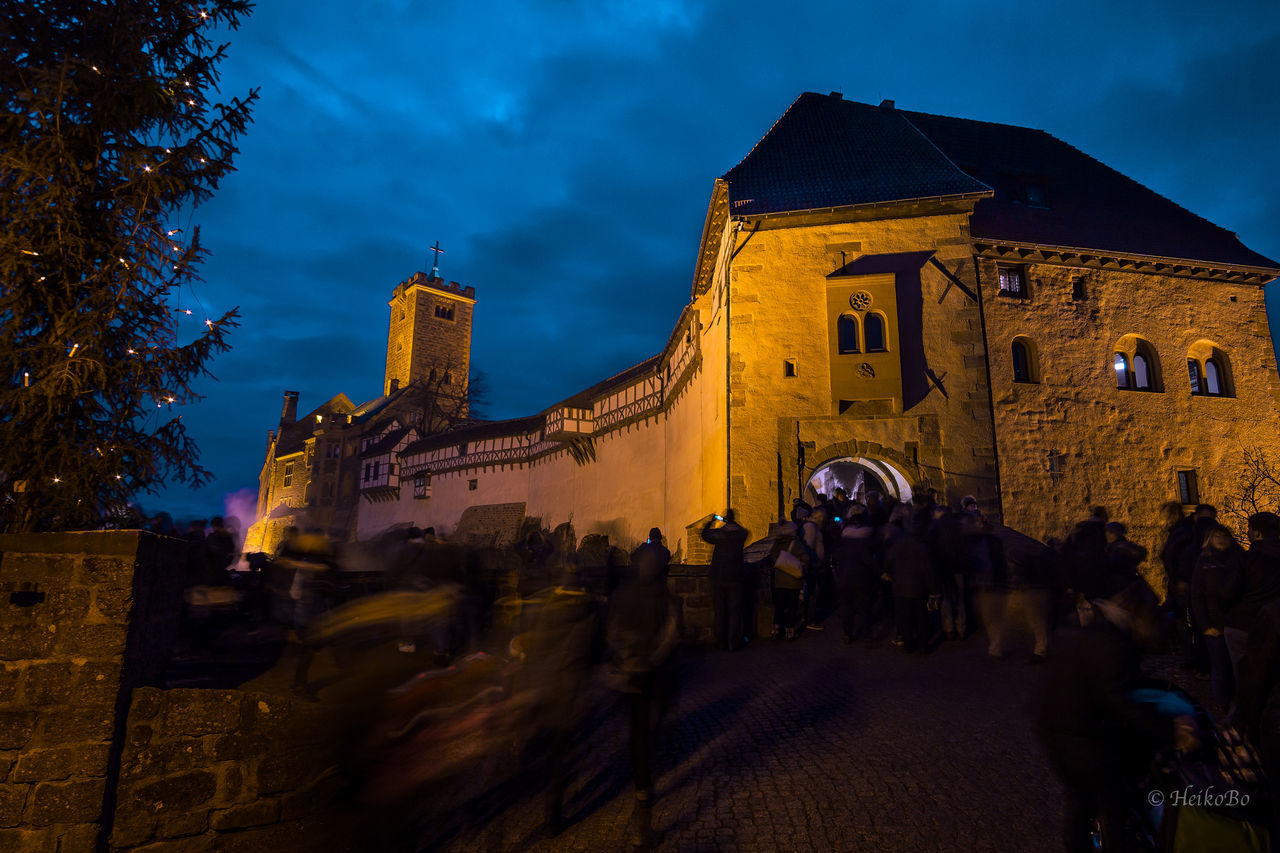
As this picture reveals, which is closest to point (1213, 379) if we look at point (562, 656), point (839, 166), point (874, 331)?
point (874, 331)

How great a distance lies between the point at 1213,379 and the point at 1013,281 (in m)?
6.29

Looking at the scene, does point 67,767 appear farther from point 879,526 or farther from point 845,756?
point 879,526

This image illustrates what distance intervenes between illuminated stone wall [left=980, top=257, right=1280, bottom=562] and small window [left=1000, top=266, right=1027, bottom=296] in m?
0.20

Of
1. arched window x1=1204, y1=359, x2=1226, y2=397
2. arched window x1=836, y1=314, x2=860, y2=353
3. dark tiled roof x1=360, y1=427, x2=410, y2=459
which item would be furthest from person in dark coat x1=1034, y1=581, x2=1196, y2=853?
dark tiled roof x1=360, y1=427, x2=410, y2=459

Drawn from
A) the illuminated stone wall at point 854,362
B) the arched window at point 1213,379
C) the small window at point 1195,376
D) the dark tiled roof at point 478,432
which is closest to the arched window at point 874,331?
the illuminated stone wall at point 854,362

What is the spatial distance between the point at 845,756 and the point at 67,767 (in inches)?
183

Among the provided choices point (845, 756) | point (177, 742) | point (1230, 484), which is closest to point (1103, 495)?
point (1230, 484)

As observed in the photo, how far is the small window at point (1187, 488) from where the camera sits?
17516 mm

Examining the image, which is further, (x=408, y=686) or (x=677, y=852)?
(x=408, y=686)

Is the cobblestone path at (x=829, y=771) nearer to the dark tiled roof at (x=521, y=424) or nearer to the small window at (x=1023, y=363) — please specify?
the small window at (x=1023, y=363)

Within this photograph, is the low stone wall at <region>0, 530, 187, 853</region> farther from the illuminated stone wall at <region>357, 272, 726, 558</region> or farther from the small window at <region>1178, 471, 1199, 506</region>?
the small window at <region>1178, 471, 1199, 506</region>

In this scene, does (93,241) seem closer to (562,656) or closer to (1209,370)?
(562,656)

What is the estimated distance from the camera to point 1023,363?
1767 cm

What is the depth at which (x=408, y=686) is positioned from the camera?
17.2ft
